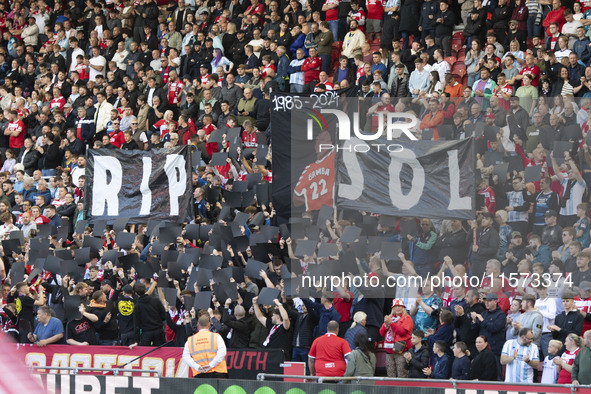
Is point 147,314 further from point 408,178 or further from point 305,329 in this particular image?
point 408,178

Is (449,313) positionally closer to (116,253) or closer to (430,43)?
(116,253)

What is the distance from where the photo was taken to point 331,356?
9789mm

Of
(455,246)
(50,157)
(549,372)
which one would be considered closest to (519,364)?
(549,372)

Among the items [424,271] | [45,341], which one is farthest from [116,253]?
[424,271]

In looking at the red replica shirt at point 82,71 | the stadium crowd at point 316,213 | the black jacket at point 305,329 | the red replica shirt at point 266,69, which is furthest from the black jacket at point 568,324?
the red replica shirt at point 82,71

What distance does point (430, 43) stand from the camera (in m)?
17.1

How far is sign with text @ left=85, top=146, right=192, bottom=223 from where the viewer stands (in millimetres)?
14141

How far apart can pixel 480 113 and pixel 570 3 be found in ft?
14.4

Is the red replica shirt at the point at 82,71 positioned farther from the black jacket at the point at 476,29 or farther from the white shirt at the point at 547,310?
the white shirt at the point at 547,310

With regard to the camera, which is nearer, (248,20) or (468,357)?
(468,357)

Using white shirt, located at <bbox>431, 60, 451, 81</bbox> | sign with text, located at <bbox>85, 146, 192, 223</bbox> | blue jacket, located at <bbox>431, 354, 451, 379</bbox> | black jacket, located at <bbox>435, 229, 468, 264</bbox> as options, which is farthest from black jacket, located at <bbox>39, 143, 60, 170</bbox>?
blue jacket, located at <bbox>431, 354, 451, 379</bbox>

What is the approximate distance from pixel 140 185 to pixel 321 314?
5141 millimetres

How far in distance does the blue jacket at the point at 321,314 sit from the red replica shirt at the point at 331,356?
892 millimetres

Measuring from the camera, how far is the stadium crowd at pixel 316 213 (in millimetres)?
10062
